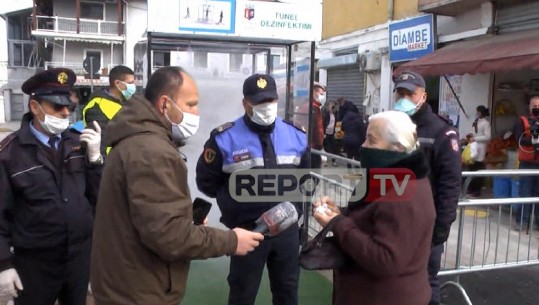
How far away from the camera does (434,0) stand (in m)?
9.59

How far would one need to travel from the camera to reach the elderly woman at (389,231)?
6.57 feet

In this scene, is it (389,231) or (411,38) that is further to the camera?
(411,38)

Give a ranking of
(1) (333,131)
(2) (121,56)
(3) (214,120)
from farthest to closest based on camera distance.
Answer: (2) (121,56)
(1) (333,131)
(3) (214,120)

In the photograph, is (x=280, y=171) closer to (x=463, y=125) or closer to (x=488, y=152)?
(x=488, y=152)

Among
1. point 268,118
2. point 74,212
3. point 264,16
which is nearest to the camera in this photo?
point 74,212

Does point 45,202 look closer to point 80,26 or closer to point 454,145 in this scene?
point 454,145

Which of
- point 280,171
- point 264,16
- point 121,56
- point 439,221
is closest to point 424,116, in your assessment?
point 439,221

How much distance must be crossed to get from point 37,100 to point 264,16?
2407mm

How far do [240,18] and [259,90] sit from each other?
1.54m

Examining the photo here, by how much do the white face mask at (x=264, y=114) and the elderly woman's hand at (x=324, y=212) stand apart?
2.90 feet

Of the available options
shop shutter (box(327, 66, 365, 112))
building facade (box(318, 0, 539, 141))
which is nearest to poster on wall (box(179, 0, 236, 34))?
building facade (box(318, 0, 539, 141))

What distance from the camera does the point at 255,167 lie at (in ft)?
10.2

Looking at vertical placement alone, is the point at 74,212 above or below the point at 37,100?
below

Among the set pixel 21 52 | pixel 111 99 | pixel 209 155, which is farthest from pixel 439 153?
pixel 21 52
